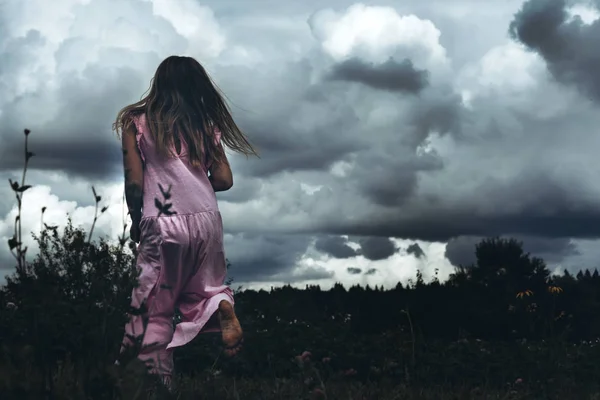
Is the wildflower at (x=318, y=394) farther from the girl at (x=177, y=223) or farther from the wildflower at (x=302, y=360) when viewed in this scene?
the girl at (x=177, y=223)

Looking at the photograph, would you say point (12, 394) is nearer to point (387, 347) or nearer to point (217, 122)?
point (217, 122)

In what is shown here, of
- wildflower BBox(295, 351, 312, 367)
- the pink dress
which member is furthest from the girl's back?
wildflower BBox(295, 351, 312, 367)

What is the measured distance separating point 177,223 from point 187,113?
0.76 m

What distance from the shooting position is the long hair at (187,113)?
4.71m

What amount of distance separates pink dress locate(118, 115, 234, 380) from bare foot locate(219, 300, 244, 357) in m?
0.06

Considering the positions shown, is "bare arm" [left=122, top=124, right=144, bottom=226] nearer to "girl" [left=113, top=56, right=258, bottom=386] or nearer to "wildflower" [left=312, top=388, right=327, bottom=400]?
"girl" [left=113, top=56, right=258, bottom=386]

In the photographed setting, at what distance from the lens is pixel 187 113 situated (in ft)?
15.9

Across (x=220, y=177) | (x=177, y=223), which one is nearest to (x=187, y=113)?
(x=220, y=177)

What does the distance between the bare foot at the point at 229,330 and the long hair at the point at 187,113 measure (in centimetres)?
93

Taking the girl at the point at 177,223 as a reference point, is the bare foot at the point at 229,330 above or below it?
below

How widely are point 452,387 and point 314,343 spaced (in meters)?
1.42

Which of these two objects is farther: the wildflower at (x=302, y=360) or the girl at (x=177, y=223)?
the girl at (x=177, y=223)

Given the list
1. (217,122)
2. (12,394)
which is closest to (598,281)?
(217,122)

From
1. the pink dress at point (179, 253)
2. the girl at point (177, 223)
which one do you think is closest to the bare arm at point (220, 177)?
the girl at point (177, 223)
